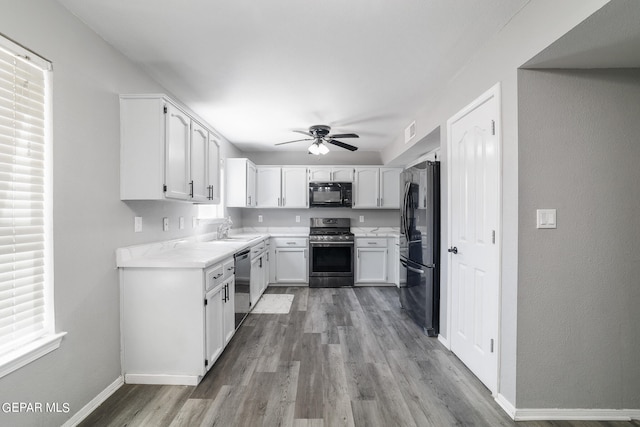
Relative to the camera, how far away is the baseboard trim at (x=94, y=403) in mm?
1671

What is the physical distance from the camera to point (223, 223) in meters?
4.11

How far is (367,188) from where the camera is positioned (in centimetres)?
514

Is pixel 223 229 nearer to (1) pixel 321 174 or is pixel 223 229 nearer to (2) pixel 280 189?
(2) pixel 280 189

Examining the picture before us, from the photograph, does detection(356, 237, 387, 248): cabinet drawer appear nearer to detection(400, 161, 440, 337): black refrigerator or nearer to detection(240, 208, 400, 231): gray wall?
detection(240, 208, 400, 231): gray wall

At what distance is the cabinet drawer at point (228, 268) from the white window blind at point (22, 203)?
1.15m

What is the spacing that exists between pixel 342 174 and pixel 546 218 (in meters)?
3.63

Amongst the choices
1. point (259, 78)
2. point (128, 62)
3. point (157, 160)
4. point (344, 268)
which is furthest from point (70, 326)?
point (344, 268)

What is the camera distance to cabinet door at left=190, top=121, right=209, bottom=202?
2.60 meters

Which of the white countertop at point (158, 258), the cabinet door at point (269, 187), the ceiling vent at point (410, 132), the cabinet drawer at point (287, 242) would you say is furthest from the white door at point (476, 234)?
the cabinet door at point (269, 187)

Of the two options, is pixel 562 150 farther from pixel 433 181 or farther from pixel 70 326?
pixel 70 326

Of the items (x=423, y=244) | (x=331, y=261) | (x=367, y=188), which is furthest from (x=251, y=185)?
(x=423, y=244)

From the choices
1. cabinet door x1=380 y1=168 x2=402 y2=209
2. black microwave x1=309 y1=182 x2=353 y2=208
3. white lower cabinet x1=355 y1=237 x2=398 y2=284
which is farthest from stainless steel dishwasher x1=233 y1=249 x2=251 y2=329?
cabinet door x1=380 y1=168 x2=402 y2=209

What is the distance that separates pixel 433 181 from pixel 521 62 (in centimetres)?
130

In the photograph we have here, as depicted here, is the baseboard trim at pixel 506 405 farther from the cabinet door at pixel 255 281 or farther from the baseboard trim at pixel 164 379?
the cabinet door at pixel 255 281
